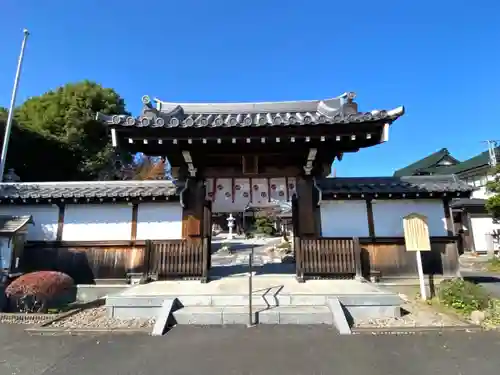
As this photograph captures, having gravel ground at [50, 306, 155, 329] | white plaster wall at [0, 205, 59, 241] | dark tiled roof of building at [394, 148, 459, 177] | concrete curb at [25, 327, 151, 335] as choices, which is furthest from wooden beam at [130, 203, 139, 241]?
dark tiled roof of building at [394, 148, 459, 177]

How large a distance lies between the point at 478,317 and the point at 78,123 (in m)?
26.8

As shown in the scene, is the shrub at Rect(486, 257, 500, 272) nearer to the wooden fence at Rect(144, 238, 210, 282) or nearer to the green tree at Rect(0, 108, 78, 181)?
the wooden fence at Rect(144, 238, 210, 282)

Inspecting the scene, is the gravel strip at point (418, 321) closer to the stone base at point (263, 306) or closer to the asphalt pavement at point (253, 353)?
the stone base at point (263, 306)

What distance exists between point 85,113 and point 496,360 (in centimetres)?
2798

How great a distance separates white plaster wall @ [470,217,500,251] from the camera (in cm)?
2246

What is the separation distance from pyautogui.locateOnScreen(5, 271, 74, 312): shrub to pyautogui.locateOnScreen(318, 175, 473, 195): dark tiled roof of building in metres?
7.23

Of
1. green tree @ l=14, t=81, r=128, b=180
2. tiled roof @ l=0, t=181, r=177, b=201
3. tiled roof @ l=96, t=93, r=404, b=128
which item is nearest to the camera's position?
tiled roof @ l=96, t=93, r=404, b=128

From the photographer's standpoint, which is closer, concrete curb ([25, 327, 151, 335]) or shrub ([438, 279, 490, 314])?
concrete curb ([25, 327, 151, 335])

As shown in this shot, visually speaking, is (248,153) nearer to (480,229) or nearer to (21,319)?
(21,319)

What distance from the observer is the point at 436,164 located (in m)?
41.7

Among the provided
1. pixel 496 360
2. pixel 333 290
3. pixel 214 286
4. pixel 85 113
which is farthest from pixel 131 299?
pixel 85 113

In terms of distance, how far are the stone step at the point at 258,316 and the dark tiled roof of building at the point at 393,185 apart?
3726mm

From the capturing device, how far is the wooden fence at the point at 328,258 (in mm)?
7652

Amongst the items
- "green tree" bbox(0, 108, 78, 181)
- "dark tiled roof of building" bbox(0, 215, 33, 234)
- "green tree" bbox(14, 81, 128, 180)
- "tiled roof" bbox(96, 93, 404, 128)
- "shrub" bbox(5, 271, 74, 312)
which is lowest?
"shrub" bbox(5, 271, 74, 312)
